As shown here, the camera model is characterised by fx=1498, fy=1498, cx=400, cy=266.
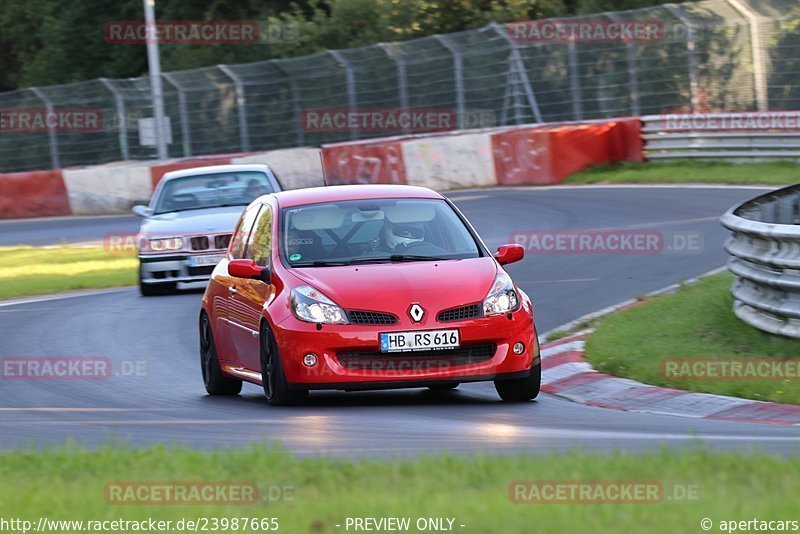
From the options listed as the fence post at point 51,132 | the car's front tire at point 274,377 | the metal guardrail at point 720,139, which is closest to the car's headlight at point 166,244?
the car's front tire at point 274,377

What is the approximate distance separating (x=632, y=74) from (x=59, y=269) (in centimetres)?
1401

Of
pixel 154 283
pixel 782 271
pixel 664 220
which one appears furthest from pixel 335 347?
pixel 664 220

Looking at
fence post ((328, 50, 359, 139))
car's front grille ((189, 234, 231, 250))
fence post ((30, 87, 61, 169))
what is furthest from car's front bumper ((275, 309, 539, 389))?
fence post ((30, 87, 61, 169))

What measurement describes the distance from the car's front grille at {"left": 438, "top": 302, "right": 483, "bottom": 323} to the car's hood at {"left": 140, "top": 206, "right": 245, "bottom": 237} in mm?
7930

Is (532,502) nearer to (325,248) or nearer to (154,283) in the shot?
(325,248)

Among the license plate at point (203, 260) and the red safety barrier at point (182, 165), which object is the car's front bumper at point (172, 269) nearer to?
the license plate at point (203, 260)

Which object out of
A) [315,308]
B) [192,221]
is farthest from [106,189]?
[315,308]

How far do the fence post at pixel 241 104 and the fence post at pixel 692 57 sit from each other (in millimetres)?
11109

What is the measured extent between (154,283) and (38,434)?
9.23 meters

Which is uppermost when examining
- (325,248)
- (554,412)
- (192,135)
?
(325,248)

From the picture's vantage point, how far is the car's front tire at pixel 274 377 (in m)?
9.05

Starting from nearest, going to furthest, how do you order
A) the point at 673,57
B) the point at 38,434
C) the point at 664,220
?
1. the point at 38,434
2. the point at 664,220
3. the point at 673,57

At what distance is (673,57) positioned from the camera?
29469mm

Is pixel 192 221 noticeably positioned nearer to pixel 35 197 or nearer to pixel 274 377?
pixel 274 377
